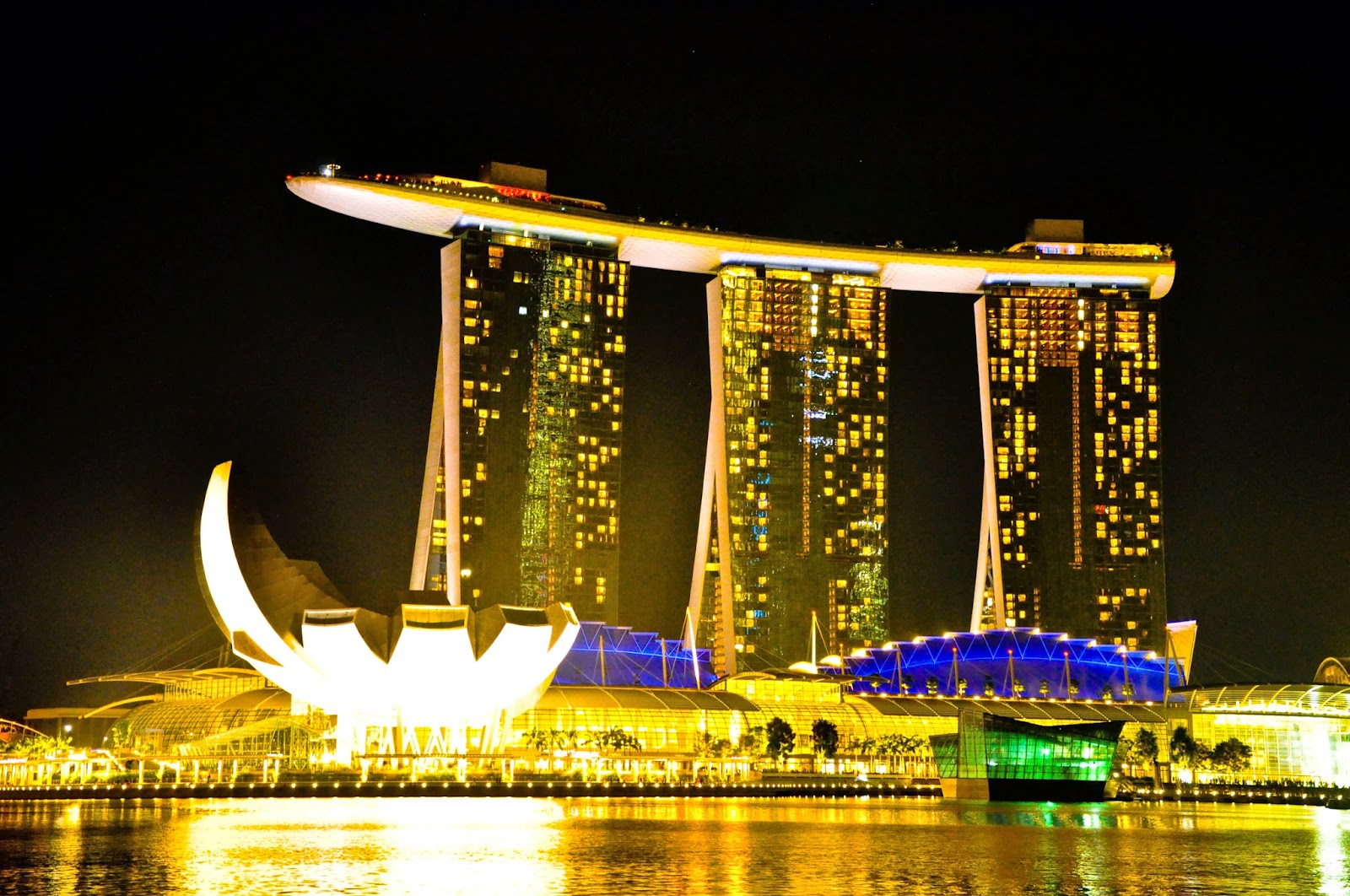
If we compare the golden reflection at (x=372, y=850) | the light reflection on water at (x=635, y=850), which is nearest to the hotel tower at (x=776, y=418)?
the light reflection on water at (x=635, y=850)

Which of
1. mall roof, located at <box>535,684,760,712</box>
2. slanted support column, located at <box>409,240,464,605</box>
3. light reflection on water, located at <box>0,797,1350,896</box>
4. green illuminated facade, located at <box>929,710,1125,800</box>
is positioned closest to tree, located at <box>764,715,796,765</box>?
mall roof, located at <box>535,684,760,712</box>

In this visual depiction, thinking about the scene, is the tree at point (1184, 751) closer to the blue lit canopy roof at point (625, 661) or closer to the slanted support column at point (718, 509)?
the slanted support column at point (718, 509)

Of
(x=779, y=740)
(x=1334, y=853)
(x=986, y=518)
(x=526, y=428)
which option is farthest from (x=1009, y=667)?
(x=1334, y=853)

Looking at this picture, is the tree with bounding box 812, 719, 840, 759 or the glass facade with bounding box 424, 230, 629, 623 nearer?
the tree with bounding box 812, 719, 840, 759

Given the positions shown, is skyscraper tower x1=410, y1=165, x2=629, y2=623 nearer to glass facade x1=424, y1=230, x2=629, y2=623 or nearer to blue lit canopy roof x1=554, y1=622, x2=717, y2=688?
glass facade x1=424, y1=230, x2=629, y2=623

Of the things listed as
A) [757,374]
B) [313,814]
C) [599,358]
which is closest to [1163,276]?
[757,374]
